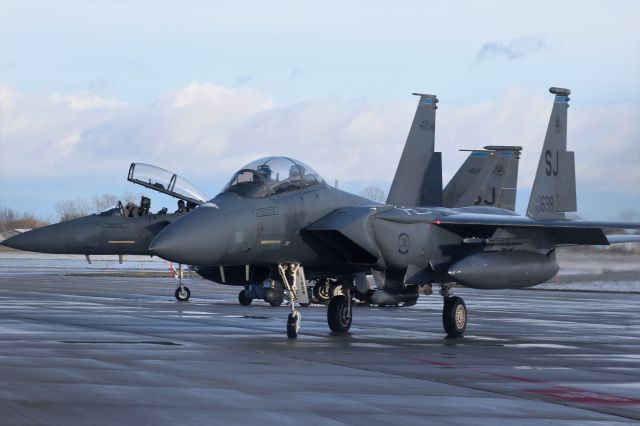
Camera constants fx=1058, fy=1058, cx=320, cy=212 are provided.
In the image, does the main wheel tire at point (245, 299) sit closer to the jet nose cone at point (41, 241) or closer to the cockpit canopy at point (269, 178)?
the jet nose cone at point (41, 241)

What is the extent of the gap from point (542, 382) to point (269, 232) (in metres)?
5.51

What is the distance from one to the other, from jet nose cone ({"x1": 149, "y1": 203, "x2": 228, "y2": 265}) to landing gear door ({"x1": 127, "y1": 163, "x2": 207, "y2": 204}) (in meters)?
12.9

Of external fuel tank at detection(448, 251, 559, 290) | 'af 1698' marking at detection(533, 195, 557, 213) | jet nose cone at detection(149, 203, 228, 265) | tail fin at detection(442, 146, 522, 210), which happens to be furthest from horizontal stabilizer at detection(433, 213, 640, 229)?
tail fin at detection(442, 146, 522, 210)

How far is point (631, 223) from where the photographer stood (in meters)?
17.5

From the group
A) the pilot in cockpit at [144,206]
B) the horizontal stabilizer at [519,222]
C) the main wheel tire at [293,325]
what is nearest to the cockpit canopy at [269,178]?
the main wheel tire at [293,325]

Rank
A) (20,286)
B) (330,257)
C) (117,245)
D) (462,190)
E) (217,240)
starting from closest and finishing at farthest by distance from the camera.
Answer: (217,240)
(330,257)
(462,190)
(117,245)
(20,286)

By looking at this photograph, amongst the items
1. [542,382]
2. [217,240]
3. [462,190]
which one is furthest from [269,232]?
[462,190]

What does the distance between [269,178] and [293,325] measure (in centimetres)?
228

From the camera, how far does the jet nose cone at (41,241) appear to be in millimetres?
27281

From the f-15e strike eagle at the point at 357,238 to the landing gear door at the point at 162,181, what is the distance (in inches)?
343

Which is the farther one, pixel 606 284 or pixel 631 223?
pixel 606 284

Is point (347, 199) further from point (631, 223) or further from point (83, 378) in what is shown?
point (83, 378)

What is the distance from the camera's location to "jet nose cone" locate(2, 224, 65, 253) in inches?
1074

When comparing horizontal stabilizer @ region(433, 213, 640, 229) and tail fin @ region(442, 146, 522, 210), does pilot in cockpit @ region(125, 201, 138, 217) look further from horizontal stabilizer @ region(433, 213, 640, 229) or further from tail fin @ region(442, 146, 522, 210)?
horizontal stabilizer @ region(433, 213, 640, 229)
